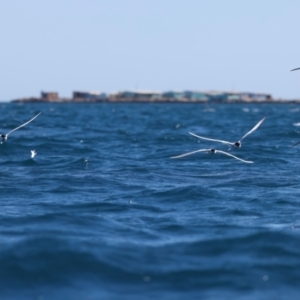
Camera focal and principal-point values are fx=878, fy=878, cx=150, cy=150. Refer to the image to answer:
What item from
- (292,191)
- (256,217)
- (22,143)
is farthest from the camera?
(22,143)

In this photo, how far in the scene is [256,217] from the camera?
1057 inches

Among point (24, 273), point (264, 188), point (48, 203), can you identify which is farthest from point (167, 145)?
point (24, 273)

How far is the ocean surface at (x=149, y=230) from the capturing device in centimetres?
2002

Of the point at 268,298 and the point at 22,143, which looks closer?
the point at 268,298

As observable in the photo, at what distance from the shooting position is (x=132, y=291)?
64.0 feet

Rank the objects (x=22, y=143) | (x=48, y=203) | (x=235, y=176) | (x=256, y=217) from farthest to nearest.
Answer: (x=22, y=143) < (x=235, y=176) < (x=48, y=203) < (x=256, y=217)

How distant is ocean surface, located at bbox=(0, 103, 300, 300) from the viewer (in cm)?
2002

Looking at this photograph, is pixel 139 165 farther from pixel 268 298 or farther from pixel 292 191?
pixel 268 298

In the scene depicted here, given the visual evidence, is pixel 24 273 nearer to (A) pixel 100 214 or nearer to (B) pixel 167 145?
(A) pixel 100 214

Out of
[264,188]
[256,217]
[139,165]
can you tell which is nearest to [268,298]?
[256,217]

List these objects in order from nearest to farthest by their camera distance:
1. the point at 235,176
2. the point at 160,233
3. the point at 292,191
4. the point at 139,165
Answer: the point at 160,233 → the point at 292,191 → the point at 235,176 → the point at 139,165

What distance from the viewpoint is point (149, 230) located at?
24922 millimetres

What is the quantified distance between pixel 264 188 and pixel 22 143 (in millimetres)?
27646

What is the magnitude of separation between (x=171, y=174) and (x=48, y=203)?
410 inches
